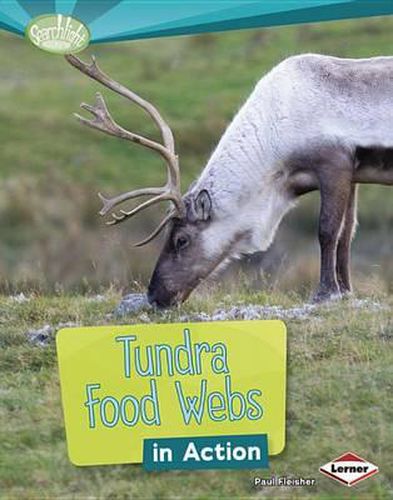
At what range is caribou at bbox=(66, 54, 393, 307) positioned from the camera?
406 inches

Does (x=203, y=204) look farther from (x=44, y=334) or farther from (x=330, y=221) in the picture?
(x=44, y=334)

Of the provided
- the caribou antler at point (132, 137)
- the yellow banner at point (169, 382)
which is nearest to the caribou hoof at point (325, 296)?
the caribou antler at point (132, 137)

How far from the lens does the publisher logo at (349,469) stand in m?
8.11

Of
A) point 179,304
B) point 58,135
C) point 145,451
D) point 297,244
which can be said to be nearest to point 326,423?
point 145,451

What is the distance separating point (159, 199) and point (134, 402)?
1.93m

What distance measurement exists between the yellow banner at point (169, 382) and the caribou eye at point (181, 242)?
5.37 feet

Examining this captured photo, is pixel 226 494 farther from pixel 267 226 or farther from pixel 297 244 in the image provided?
pixel 297 244

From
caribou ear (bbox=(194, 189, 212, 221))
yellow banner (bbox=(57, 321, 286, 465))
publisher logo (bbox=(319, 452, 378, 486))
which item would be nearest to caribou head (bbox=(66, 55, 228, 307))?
caribou ear (bbox=(194, 189, 212, 221))

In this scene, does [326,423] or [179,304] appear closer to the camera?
[326,423]

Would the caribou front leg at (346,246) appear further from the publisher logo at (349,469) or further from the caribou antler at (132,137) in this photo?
the publisher logo at (349,469)

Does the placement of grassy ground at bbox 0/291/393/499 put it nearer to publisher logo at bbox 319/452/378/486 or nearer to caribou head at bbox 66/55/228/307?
publisher logo at bbox 319/452/378/486

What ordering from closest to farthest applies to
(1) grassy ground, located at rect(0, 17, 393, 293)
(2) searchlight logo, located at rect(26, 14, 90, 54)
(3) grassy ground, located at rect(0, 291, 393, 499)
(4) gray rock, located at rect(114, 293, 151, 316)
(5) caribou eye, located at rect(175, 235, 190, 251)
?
1. (3) grassy ground, located at rect(0, 291, 393, 499)
2. (2) searchlight logo, located at rect(26, 14, 90, 54)
3. (4) gray rock, located at rect(114, 293, 151, 316)
4. (5) caribou eye, located at rect(175, 235, 190, 251)
5. (1) grassy ground, located at rect(0, 17, 393, 293)

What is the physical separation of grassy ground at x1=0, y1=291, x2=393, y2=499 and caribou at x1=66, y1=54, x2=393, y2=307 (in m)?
0.63

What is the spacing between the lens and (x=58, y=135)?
1695 centimetres
